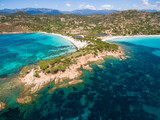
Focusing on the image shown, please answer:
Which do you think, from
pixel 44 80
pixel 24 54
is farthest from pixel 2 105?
pixel 24 54

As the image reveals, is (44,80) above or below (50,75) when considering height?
below

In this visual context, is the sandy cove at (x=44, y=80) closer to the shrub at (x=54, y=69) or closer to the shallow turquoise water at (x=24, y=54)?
the shrub at (x=54, y=69)

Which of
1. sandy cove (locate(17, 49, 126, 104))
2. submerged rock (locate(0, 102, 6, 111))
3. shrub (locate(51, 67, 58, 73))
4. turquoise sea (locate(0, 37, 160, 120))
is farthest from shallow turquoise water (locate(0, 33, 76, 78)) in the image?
turquoise sea (locate(0, 37, 160, 120))

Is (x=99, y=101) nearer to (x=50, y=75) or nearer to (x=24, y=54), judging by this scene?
(x=50, y=75)

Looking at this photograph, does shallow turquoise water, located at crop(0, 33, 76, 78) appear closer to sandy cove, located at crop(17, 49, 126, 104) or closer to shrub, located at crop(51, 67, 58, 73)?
sandy cove, located at crop(17, 49, 126, 104)

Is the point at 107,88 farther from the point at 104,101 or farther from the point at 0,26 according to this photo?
the point at 0,26

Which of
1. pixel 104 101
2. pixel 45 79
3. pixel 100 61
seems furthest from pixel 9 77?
pixel 100 61

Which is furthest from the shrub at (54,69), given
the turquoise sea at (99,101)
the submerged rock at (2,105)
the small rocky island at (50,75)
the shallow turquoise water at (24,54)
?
the shallow turquoise water at (24,54)

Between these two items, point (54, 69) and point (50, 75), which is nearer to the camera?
point (50, 75)
